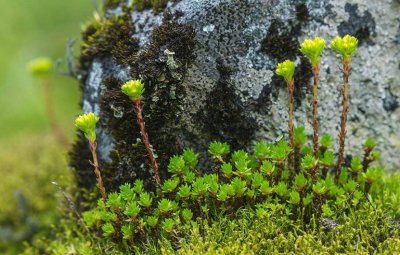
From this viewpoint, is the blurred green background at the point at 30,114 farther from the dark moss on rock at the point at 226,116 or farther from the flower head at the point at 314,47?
the flower head at the point at 314,47

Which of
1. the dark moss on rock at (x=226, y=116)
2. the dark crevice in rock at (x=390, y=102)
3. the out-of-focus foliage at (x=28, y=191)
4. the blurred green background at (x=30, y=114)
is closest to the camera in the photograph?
Answer: the dark moss on rock at (x=226, y=116)

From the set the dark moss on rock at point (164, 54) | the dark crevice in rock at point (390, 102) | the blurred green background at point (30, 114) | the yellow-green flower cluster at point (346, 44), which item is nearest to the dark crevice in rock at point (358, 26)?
the dark crevice in rock at point (390, 102)

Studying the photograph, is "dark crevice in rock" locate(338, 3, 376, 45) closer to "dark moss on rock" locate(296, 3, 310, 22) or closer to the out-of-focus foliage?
"dark moss on rock" locate(296, 3, 310, 22)

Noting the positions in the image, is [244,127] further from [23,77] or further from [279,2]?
[23,77]

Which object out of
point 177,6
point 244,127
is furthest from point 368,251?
point 177,6

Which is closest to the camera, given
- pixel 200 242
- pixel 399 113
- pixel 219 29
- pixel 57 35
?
pixel 200 242

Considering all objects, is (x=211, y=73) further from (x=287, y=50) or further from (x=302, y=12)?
(x=302, y=12)

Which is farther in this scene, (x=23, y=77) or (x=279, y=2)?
(x=23, y=77)
